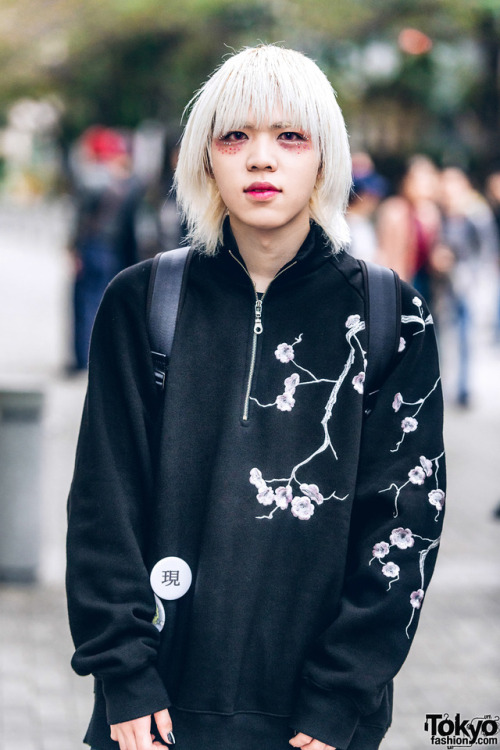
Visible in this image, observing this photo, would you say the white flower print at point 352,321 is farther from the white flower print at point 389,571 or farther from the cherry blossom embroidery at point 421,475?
the white flower print at point 389,571

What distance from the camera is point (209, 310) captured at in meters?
2.07

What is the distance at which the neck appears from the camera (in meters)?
2.11

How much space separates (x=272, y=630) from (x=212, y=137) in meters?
0.87

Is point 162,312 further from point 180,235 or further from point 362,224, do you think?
point 180,235

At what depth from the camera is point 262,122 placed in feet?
6.58

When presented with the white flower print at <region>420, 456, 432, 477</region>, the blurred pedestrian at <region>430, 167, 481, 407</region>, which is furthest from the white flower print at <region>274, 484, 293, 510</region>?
the blurred pedestrian at <region>430, 167, 481, 407</region>

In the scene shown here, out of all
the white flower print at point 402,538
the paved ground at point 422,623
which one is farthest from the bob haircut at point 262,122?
the paved ground at point 422,623

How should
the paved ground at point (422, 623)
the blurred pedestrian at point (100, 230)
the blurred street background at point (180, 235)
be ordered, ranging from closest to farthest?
the paved ground at point (422, 623) → the blurred street background at point (180, 235) → the blurred pedestrian at point (100, 230)

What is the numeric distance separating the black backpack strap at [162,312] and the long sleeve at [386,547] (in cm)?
38

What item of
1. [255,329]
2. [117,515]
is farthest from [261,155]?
[117,515]

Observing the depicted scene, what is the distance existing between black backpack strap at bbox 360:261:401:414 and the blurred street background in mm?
1618

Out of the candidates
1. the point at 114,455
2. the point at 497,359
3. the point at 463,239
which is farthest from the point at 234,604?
the point at 497,359

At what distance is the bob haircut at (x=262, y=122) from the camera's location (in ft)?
6.57

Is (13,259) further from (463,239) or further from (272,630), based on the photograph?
(272,630)
